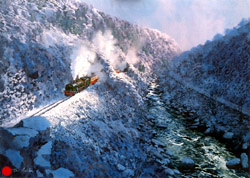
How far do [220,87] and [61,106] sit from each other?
30979 mm

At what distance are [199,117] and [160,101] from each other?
9.29 metres

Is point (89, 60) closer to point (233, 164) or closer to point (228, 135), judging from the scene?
point (228, 135)

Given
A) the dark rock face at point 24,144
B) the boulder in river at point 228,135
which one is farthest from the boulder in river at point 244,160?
the dark rock face at point 24,144

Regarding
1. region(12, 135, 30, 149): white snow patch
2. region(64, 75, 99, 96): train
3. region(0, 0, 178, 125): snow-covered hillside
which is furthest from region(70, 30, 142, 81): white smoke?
region(12, 135, 30, 149): white snow patch

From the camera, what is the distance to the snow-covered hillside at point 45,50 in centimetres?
1992

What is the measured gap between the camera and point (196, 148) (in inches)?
870

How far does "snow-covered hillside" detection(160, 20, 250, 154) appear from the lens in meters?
27.0

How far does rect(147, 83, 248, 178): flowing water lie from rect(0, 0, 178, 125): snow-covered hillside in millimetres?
12888

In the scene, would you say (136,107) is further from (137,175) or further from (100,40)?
(100,40)

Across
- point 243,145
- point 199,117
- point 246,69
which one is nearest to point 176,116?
point 199,117

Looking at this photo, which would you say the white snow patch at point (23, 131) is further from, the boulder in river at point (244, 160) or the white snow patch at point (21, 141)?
the boulder in river at point (244, 160)

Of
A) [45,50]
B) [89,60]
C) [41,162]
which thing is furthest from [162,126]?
[45,50]

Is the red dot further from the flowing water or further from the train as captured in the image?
the train

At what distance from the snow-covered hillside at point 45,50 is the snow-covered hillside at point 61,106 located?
117mm
